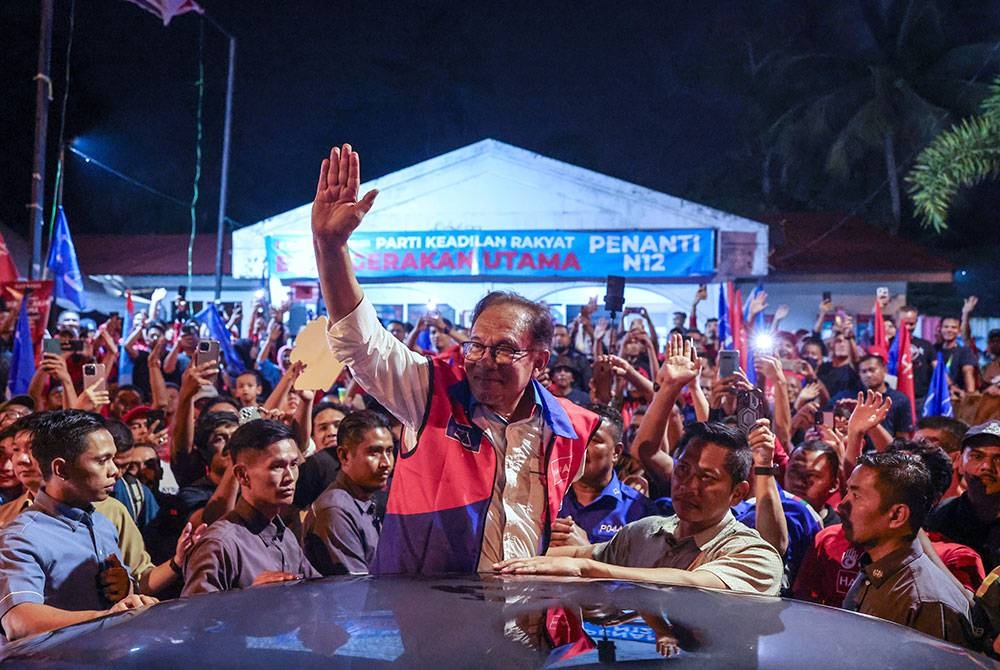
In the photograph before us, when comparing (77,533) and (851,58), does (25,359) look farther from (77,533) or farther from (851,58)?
(851,58)

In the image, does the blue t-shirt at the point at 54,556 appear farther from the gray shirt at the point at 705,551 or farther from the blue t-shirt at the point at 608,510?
the blue t-shirt at the point at 608,510

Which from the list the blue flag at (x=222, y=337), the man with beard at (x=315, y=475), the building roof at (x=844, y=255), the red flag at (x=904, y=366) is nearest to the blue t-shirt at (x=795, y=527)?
the man with beard at (x=315, y=475)

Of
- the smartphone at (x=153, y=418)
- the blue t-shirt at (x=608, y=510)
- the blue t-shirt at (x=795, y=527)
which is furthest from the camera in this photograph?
the smartphone at (x=153, y=418)

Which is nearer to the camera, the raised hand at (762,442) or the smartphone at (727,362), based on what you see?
the raised hand at (762,442)

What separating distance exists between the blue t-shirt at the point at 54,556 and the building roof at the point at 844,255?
16895 mm

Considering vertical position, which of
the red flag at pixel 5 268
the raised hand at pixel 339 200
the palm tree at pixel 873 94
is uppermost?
the palm tree at pixel 873 94

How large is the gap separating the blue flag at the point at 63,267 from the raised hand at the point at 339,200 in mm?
8947

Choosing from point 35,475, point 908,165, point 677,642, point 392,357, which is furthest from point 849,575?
point 908,165

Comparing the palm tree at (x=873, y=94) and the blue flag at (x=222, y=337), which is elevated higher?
the palm tree at (x=873, y=94)

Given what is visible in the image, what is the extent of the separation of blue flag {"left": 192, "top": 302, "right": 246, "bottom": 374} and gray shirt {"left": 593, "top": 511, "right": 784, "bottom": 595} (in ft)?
26.9

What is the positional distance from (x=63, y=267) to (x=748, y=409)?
874 centimetres

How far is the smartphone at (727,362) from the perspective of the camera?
18.1ft

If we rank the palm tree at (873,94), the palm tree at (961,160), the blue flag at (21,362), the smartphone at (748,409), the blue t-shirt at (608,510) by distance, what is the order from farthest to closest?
the palm tree at (873,94) → the palm tree at (961,160) → the blue flag at (21,362) → the blue t-shirt at (608,510) → the smartphone at (748,409)

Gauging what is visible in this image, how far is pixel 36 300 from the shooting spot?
29.3ft
